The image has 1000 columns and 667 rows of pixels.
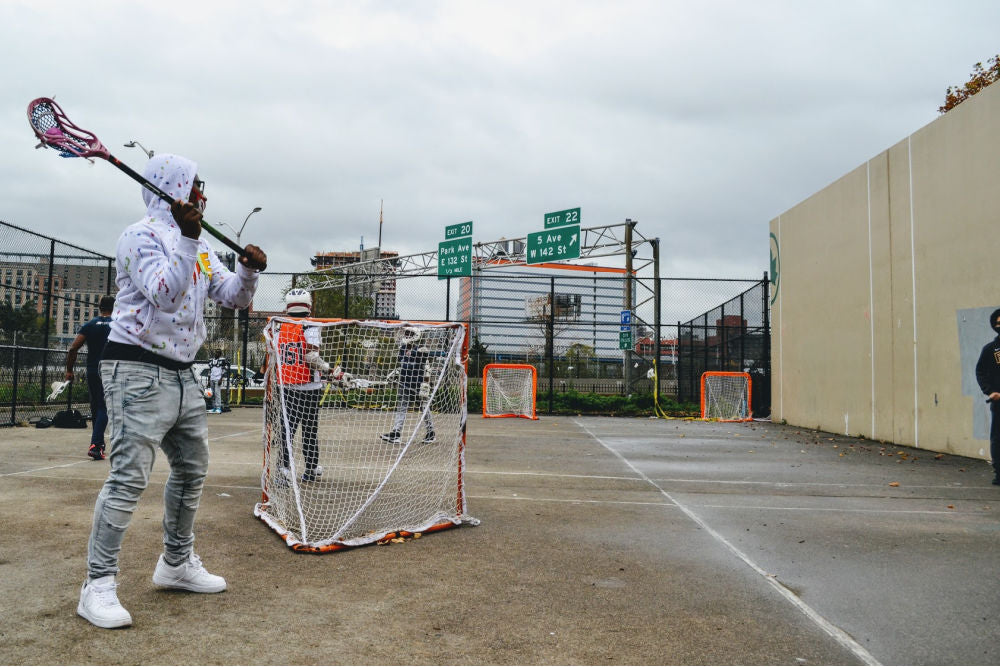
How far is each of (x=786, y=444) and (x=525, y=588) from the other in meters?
9.29

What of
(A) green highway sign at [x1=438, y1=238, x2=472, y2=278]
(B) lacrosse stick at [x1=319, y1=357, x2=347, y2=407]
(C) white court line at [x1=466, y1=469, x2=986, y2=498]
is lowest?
(C) white court line at [x1=466, y1=469, x2=986, y2=498]

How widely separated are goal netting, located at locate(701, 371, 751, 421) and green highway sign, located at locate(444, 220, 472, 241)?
9.38 metres

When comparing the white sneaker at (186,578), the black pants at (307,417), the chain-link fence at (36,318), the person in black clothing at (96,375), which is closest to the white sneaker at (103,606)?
the white sneaker at (186,578)

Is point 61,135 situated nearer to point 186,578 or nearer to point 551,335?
point 186,578

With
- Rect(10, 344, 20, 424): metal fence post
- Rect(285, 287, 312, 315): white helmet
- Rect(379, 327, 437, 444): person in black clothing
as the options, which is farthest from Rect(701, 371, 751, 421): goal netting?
Rect(10, 344, 20, 424): metal fence post

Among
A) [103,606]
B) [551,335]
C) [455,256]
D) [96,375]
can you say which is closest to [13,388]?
[96,375]

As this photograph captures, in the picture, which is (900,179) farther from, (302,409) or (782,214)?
(302,409)

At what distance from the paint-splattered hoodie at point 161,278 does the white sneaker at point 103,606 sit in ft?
3.24

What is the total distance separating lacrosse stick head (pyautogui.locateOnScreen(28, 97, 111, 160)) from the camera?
3406 millimetres

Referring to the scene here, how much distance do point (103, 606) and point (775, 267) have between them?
1669cm

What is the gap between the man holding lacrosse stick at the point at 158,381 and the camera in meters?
3.05

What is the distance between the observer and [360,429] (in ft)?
25.2

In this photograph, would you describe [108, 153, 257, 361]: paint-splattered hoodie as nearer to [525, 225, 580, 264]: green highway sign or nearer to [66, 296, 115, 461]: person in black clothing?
[66, 296, 115, 461]: person in black clothing

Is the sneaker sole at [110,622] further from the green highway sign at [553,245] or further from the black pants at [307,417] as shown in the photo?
the green highway sign at [553,245]
